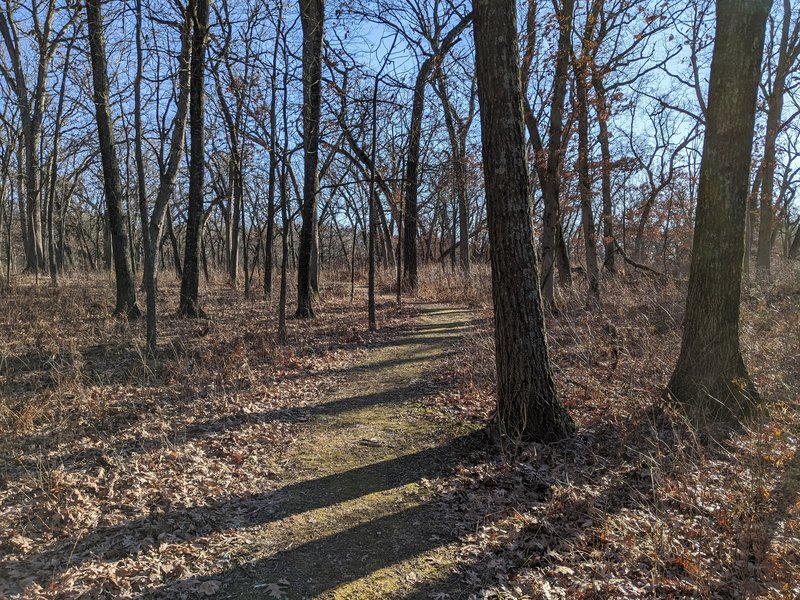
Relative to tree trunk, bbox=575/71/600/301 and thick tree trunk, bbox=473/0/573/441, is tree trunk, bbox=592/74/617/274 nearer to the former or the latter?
tree trunk, bbox=575/71/600/301

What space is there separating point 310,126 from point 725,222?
8.53 m

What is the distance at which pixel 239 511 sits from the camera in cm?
377

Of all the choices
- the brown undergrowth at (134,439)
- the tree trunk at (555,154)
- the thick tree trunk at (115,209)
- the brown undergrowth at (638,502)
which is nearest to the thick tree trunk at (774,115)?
the tree trunk at (555,154)

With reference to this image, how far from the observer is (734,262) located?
452 cm

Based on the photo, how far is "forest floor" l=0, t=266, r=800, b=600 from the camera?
2861 millimetres

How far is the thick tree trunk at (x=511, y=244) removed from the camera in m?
4.30

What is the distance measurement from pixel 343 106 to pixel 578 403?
25.7 ft

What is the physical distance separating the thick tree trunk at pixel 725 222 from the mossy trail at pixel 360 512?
2.61m

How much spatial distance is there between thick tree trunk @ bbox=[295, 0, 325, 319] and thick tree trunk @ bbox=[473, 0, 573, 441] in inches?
225

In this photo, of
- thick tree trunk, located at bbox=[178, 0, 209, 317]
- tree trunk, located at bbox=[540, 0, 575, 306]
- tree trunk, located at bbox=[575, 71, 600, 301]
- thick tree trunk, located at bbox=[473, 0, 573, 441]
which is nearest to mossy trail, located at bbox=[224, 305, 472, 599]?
thick tree trunk, located at bbox=[473, 0, 573, 441]

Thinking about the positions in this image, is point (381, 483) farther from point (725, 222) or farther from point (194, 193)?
point (194, 193)

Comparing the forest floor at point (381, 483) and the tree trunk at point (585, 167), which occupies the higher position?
the tree trunk at point (585, 167)

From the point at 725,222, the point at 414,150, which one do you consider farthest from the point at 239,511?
the point at 414,150

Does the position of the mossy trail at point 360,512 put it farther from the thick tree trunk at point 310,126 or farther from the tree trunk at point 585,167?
the tree trunk at point 585,167
